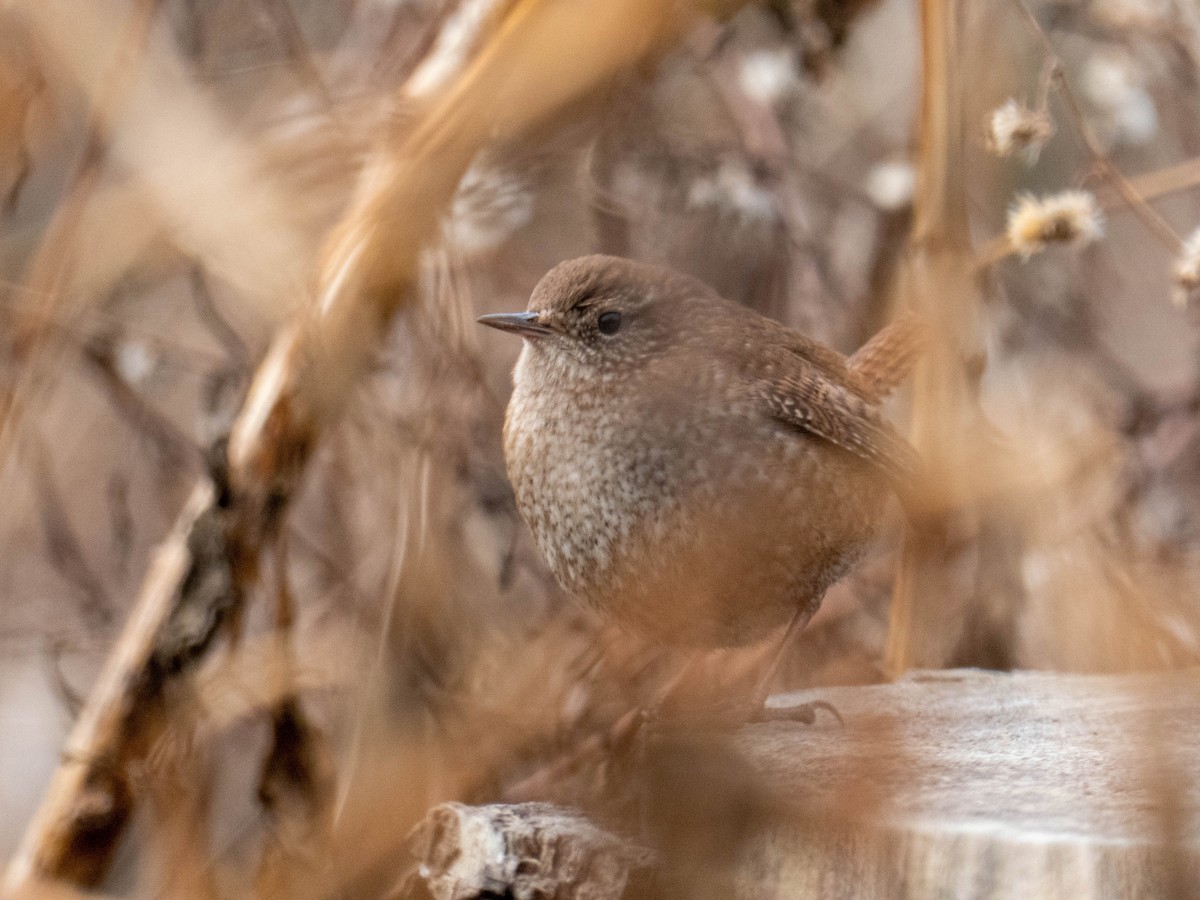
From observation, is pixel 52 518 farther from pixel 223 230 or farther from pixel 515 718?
pixel 515 718

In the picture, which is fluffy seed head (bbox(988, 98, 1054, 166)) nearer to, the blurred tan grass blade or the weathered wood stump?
the blurred tan grass blade

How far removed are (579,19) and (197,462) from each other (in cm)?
200

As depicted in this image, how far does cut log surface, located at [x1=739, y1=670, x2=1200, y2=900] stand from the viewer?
54.1 inches

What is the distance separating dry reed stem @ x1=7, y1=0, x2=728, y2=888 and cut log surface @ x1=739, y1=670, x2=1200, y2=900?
1051 mm

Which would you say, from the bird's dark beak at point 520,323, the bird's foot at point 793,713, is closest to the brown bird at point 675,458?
the bird's dark beak at point 520,323

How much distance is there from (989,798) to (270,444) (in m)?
1.53

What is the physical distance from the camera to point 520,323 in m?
1.95

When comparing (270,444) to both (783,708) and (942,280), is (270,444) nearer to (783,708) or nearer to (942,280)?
(783,708)

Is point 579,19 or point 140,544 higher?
point 579,19

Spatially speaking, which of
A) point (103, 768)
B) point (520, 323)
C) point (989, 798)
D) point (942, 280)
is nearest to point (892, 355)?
point (942, 280)

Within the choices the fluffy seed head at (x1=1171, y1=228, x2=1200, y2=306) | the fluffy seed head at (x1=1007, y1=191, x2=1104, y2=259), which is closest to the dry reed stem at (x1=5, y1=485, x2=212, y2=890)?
the fluffy seed head at (x1=1007, y1=191, x2=1104, y2=259)

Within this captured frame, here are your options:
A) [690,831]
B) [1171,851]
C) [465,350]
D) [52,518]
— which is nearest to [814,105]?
[465,350]

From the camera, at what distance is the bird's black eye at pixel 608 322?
2.03 meters

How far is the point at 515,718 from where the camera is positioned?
2.73 m
